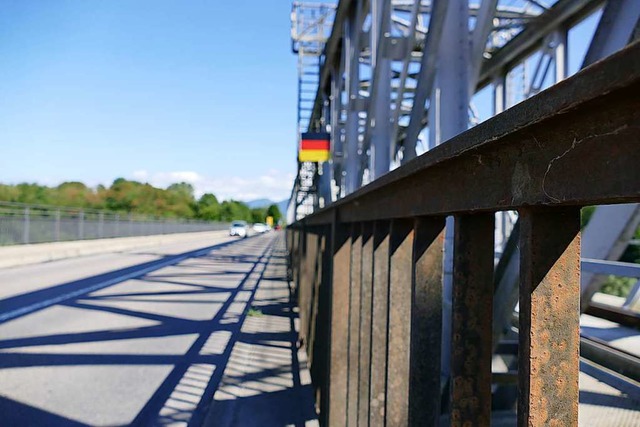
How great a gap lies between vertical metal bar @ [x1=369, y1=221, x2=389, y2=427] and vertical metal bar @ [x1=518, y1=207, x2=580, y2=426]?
122 cm

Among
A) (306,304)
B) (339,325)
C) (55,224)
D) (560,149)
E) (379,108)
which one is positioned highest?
(379,108)

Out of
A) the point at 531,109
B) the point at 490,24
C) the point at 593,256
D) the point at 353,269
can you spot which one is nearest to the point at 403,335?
the point at 353,269

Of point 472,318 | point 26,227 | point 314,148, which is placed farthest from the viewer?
point 26,227

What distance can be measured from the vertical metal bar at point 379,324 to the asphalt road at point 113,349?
2329 mm

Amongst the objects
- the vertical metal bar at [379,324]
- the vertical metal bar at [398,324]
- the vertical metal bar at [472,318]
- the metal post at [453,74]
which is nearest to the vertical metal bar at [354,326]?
the vertical metal bar at [379,324]

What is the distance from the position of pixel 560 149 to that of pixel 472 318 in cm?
60

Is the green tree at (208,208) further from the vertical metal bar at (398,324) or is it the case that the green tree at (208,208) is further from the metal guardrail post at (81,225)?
the vertical metal bar at (398,324)

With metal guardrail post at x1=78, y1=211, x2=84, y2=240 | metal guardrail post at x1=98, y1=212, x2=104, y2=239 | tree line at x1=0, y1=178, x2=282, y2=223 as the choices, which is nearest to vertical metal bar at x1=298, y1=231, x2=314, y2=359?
metal guardrail post at x1=78, y1=211, x2=84, y2=240

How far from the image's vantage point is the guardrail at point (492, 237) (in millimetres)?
808

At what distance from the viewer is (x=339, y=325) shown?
10.5 ft

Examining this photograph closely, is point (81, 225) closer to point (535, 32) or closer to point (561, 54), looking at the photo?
point (535, 32)

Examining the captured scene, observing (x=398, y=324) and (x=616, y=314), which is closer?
(x=398, y=324)

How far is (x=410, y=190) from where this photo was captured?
1.76 meters

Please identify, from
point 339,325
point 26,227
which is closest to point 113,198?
point 26,227
